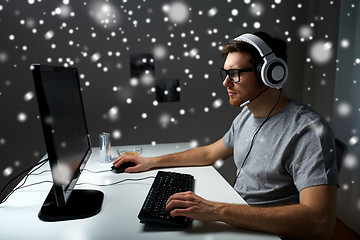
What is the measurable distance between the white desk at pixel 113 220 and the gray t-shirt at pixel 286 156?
0.40ft

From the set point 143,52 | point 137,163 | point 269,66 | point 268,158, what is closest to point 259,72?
point 269,66

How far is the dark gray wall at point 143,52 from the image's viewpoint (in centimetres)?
200

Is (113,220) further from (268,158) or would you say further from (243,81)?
(243,81)

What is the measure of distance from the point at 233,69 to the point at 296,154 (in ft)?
1.32

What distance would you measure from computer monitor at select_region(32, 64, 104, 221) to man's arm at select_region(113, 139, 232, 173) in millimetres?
247

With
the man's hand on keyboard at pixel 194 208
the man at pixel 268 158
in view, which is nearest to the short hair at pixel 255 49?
the man at pixel 268 158

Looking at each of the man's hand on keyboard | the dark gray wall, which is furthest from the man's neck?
the dark gray wall

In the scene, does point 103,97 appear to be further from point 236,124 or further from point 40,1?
point 236,124

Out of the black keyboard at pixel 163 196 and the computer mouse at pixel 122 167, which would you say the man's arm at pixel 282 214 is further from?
the computer mouse at pixel 122 167

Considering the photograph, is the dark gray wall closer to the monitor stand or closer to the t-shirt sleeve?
the monitor stand

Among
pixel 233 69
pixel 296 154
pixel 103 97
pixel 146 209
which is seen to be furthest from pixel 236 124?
pixel 103 97

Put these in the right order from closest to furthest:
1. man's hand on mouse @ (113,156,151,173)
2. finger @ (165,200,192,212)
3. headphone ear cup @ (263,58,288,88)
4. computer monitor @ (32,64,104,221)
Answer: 1. computer monitor @ (32,64,104,221)
2. finger @ (165,200,192,212)
3. headphone ear cup @ (263,58,288,88)
4. man's hand on mouse @ (113,156,151,173)

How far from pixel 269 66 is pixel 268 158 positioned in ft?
1.09

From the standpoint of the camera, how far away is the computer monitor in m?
0.77
